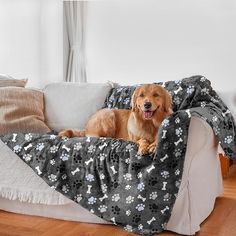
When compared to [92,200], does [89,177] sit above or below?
above

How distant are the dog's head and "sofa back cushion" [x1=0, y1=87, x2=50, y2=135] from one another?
0.88 m

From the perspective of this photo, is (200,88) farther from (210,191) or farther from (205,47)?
(205,47)

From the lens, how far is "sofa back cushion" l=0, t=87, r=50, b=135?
9.07 feet

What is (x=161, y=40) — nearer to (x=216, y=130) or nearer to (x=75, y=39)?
(x=75, y=39)

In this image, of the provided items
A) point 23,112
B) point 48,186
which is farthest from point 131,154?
point 23,112

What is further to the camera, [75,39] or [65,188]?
[75,39]

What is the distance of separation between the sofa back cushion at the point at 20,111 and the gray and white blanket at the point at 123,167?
0.80 feet

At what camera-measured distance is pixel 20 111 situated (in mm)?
2891

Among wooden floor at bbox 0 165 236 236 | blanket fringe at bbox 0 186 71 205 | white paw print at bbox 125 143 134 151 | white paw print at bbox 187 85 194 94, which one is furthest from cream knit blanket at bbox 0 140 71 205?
white paw print at bbox 187 85 194 94

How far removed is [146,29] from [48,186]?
7.82 feet

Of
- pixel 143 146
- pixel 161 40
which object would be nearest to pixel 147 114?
pixel 143 146

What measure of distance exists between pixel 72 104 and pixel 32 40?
175cm

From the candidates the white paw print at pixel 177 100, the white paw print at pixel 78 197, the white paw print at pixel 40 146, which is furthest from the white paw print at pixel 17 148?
the white paw print at pixel 177 100

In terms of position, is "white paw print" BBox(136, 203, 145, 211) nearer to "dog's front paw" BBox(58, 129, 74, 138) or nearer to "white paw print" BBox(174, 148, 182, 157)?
"white paw print" BBox(174, 148, 182, 157)
